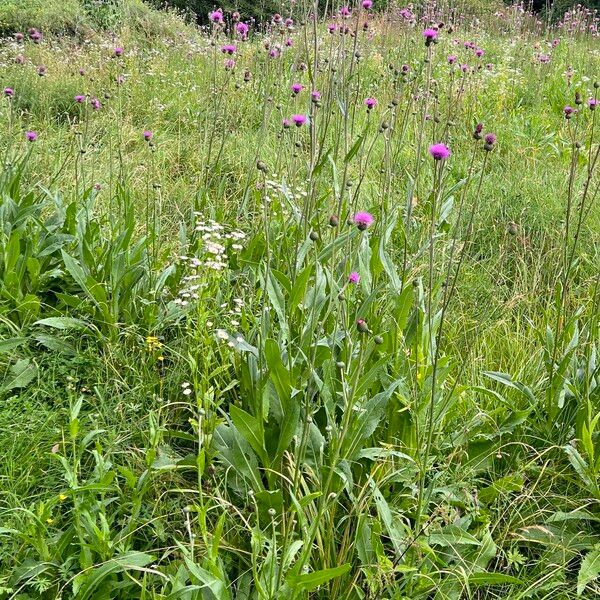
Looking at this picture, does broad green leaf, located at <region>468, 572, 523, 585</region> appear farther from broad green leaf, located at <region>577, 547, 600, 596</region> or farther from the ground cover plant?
broad green leaf, located at <region>577, 547, 600, 596</region>

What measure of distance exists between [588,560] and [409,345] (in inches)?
27.4

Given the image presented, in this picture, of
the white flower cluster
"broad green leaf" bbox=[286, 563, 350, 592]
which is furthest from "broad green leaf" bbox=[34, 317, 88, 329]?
"broad green leaf" bbox=[286, 563, 350, 592]

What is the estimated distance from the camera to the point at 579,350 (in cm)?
206

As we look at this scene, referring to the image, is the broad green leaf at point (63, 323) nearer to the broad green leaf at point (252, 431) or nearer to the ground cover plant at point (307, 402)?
the ground cover plant at point (307, 402)

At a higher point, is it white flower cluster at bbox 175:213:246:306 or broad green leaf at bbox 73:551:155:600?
white flower cluster at bbox 175:213:246:306

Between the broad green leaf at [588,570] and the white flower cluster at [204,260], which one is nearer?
the broad green leaf at [588,570]

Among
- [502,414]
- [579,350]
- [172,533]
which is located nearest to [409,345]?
[502,414]

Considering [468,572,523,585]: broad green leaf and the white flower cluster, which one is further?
the white flower cluster

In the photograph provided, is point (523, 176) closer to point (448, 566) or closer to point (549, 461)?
point (549, 461)

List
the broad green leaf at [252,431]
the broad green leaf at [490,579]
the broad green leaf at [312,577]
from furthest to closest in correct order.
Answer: the broad green leaf at [252,431], the broad green leaf at [490,579], the broad green leaf at [312,577]

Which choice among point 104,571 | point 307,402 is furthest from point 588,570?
point 104,571

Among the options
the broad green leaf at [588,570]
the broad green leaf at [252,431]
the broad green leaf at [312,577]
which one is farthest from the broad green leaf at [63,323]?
the broad green leaf at [588,570]

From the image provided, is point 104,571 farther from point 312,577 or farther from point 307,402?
point 307,402

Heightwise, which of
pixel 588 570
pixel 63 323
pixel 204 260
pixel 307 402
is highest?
pixel 307 402
